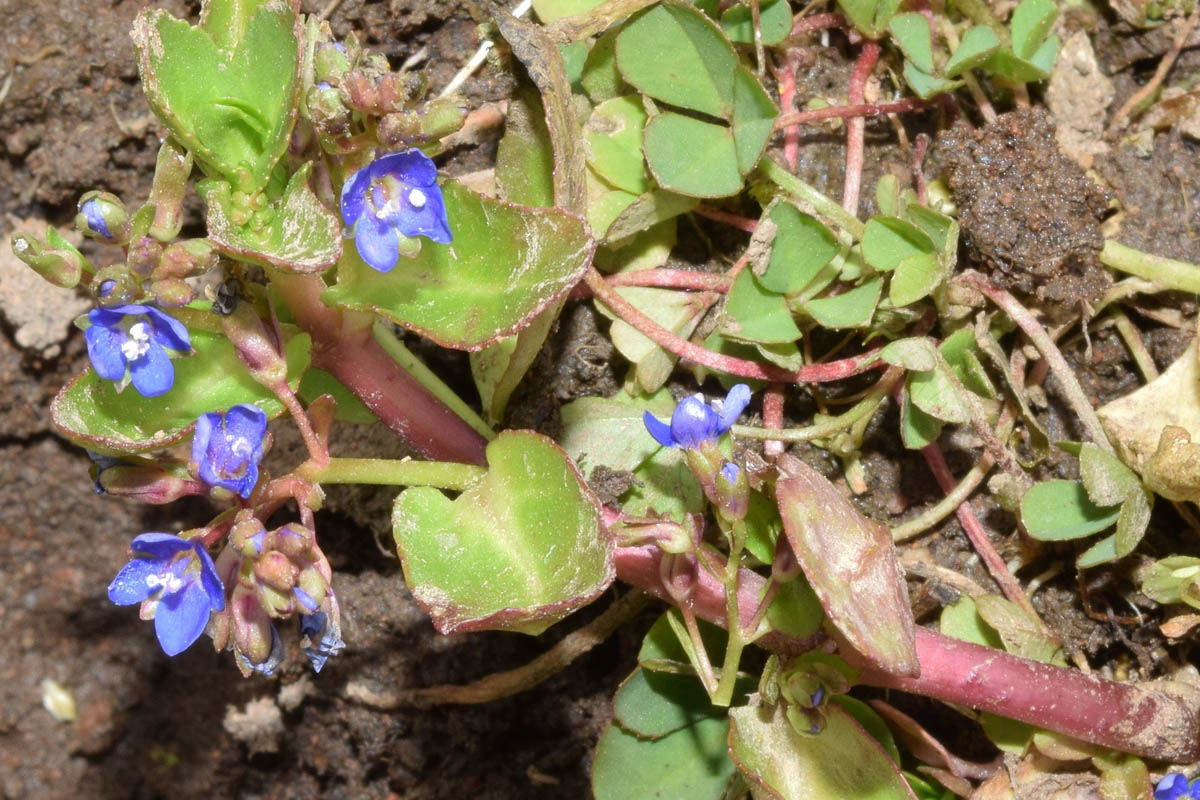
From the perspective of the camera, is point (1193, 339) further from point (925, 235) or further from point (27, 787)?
point (27, 787)

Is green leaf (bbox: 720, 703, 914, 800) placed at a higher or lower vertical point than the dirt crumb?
lower

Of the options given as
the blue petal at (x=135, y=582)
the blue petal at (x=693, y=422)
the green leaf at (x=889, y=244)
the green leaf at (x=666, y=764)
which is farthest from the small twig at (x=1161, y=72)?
the blue petal at (x=135, y=582)

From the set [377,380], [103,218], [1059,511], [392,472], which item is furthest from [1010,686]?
[103,218]

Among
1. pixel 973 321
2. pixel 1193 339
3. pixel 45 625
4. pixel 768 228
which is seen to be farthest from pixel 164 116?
pixel 1193 339

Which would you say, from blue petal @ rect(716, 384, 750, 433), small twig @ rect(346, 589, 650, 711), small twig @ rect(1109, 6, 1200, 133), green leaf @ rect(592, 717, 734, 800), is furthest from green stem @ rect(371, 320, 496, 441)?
small twig @ rect(1109, 6, 1200, 133)

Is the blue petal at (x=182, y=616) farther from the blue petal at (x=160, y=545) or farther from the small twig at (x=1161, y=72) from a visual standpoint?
the small twig at (x=1161, y=72)

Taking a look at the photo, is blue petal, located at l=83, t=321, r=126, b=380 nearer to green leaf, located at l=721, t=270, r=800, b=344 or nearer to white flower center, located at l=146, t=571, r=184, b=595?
white flower center, located at l=146, t=571, r=184, b=595
